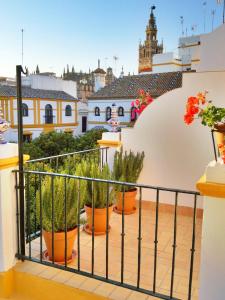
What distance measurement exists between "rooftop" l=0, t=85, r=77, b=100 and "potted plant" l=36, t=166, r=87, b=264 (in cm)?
2467

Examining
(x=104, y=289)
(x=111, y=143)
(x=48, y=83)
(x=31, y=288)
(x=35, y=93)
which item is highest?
(x=48, y=83)

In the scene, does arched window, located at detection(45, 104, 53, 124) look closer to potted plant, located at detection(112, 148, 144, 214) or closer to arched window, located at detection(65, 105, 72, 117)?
arched window, located at detection(65, 105, 72, 117)

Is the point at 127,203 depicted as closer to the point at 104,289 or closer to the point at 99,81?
the point at 104,289

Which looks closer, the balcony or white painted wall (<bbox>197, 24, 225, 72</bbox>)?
the balcony

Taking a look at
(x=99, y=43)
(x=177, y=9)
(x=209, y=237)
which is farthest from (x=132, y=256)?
(x=99, y=43)

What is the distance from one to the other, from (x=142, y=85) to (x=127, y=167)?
75.0ft

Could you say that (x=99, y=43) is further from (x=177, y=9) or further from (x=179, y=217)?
(x=179, y=217)

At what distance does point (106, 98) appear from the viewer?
29828 millimetres

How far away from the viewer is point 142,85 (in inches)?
1056

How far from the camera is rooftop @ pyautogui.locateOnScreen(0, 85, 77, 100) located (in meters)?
26.1

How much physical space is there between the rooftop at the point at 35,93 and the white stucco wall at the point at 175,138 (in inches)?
909

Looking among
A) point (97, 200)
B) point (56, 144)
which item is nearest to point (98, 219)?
point (97, 200)

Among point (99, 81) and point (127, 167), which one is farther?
point (99, 81)

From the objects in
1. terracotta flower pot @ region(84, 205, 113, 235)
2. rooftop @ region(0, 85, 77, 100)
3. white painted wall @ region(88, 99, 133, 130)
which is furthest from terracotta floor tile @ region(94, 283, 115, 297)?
Result: white painted wall @ region(88, 99, 133, 130)
